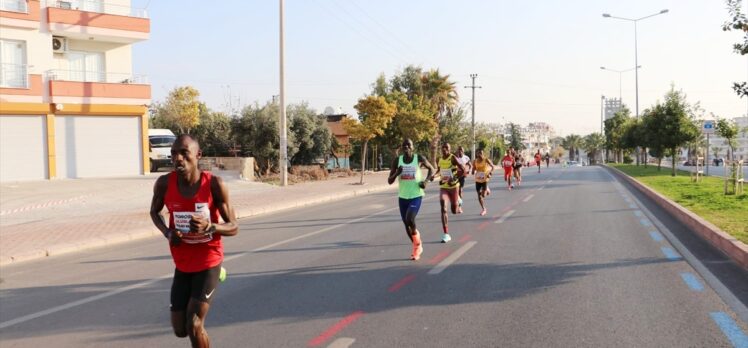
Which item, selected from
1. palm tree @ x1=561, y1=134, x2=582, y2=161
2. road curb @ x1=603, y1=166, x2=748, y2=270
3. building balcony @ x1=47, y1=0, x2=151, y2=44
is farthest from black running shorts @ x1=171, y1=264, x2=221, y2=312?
palm tree @ x1=561, y1=134, x2=582, y2=161

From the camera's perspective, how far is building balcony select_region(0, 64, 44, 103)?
2361cm

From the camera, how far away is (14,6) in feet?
79.3

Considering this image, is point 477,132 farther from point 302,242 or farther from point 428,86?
point 302,242

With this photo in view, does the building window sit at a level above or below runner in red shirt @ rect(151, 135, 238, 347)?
above

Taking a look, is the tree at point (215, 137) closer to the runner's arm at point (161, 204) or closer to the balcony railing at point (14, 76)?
the balcony railing at point (14, 76)

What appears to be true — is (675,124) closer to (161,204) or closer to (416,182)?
(416,182)

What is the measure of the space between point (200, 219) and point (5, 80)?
24.1 meters

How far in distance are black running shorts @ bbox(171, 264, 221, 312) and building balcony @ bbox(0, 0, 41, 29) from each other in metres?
24.1

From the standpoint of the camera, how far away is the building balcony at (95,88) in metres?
24.8

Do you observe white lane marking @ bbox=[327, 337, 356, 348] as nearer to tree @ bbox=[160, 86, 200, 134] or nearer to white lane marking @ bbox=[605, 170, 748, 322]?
white lane marking @ bbox=[605, 170, 748, 322]

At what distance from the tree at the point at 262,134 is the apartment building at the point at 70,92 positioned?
568 centimetres

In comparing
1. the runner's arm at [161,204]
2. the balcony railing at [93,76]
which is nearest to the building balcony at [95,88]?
the balcony railing at [93,76]

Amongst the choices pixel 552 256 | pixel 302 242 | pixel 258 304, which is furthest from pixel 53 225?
pixel 552 256

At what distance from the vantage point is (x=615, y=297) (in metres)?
6.51
